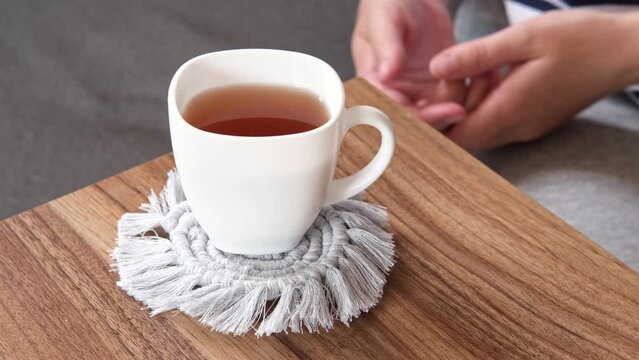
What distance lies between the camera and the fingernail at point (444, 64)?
2.98 feet

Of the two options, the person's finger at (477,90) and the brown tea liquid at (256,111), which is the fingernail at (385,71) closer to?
the person's finger at (477,90)

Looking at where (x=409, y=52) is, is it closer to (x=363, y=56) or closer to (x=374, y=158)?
(x=363, y=56)

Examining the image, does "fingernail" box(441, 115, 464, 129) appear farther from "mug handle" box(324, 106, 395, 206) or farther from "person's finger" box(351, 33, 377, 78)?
"mug handle" box(324, 106, 395, 206)

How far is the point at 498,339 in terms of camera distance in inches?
22.3

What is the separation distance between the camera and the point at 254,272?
22.6 inches

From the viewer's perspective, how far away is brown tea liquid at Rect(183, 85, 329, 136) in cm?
56

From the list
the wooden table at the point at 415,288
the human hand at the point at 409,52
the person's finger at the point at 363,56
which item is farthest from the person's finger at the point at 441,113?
the wooden table at the point at 415,288

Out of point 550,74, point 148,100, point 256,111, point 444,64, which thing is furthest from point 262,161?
point 148,100

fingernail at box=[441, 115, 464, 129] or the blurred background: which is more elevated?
fingernail at box=[441, 115, 464, 129]

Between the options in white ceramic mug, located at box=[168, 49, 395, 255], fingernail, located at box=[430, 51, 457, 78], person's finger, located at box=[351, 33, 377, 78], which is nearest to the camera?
white ceramic mug, located at box=[168, 49, 395, 255]

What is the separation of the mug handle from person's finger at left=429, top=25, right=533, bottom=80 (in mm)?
355

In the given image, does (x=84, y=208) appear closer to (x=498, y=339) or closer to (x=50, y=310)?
(x=50, y=310)

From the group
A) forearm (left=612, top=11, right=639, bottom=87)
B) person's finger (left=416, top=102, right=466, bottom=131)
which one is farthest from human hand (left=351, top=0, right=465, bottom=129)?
forearm (left=612, top=11, right=639, bottom=87)

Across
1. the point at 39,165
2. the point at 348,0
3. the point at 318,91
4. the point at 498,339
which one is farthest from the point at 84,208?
the point at 348,0
